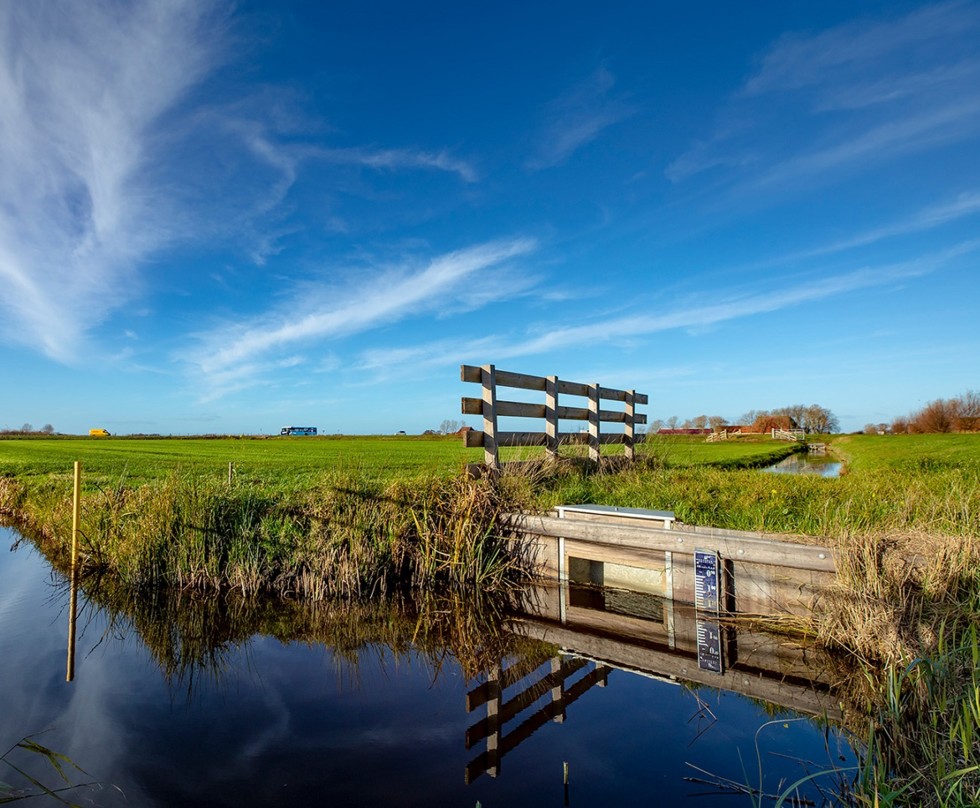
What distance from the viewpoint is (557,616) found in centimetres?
680

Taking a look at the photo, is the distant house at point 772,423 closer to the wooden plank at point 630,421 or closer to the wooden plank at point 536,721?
the wooden plank at point 630,421

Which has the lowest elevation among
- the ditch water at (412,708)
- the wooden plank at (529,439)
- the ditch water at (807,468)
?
the ditch water at (412,708)

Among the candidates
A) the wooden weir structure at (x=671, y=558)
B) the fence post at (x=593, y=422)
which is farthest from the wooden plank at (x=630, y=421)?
the wooden weir structure at (x=671, y=558)

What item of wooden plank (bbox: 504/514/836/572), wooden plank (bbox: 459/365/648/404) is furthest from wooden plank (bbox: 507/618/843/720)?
wooden plank (bbox: 459/365/648/404)

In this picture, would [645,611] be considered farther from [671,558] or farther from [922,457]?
[922,457]

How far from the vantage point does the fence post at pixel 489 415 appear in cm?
926

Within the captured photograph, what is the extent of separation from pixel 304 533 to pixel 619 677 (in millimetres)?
4699

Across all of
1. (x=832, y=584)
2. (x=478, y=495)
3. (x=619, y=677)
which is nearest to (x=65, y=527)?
(x=478, y=495)

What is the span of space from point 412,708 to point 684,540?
11.2ft

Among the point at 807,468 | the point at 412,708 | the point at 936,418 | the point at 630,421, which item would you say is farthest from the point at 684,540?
the point at 936,418

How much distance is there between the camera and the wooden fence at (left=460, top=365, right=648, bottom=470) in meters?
9.25

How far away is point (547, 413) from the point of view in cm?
1128

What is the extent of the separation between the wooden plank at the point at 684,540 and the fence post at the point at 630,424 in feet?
26.6

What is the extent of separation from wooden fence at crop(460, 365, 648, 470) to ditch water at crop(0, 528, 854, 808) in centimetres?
320
